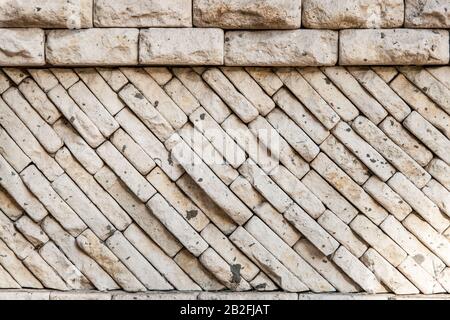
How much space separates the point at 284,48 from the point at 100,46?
104cm

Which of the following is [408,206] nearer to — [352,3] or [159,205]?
[352,3]

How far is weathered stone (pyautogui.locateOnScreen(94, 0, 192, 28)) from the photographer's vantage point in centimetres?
305

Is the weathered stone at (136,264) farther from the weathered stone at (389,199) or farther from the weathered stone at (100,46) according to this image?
the weathered stone at (389,199)

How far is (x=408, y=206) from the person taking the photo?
3057mm

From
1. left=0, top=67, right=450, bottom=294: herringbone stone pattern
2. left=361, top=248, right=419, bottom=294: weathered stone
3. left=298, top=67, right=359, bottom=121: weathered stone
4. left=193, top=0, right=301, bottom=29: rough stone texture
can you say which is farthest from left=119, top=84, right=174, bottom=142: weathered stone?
left=361, top=248, right=419, bottom=294: weathered stone

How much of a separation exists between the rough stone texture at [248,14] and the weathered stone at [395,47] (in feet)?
1.06

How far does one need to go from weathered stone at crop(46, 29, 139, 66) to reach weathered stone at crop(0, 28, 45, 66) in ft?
0.27

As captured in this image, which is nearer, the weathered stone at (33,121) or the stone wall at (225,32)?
the stone wall at (225,32)

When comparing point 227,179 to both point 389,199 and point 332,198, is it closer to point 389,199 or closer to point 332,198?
point 332,198

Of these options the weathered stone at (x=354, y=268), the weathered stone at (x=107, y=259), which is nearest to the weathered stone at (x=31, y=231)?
the weathered stone at (x=107, y=259)

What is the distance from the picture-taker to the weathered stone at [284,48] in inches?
119

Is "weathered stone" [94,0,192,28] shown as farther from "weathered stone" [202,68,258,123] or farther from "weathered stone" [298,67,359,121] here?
"weathered stone" [298,67,359,121]

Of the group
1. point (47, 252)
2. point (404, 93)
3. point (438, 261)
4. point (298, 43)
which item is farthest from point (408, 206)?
point (47, 252)

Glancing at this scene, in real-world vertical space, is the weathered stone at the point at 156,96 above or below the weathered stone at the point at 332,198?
above
